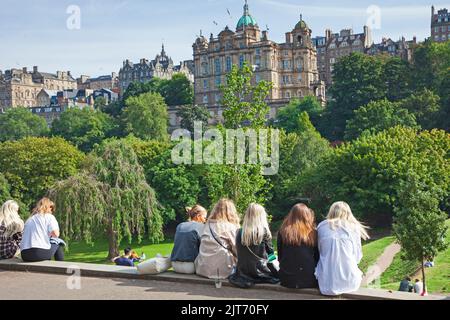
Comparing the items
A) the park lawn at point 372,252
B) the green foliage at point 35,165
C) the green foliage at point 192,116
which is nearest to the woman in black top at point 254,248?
the park lawn at point 372,252

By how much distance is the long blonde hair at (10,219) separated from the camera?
44.8 ft

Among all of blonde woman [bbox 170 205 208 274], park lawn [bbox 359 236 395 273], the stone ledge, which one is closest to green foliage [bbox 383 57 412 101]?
park lawn [bbox 359 236 395 273]

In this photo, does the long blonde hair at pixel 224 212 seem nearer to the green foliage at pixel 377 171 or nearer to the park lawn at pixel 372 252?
the park lawn at pixel 372 252

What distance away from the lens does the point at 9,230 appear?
45.1 feet

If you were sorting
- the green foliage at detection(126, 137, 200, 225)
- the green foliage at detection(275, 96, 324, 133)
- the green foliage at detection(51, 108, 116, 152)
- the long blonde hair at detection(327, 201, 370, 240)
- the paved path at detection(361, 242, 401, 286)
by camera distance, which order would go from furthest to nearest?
the green foliage at detection(51, 108, 116, 152), the green foliage at detection(275, 96, 324, 133), the green foliage at detection(126, 137, 200, 225), the paved path at detection(361, 242, 401, 286), the long blonde hair at detection(327, 201, 370, 240)

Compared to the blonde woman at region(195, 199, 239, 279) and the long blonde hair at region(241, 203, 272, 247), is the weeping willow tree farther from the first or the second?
the long blonde hair at region(241, 203, 272, 247)

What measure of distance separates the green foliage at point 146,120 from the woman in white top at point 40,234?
73.5m

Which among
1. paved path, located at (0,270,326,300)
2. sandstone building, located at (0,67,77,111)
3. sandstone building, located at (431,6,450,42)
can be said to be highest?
sandstone building, located at (431,6,450,42)

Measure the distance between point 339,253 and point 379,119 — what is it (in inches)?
2201

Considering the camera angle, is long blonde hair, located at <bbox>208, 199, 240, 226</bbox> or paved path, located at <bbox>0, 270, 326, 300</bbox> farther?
long blonde hair, located at <bbox>208, 199, 240, 226</bbox>

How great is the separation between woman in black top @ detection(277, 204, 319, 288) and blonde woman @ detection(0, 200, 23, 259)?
582 centimetres

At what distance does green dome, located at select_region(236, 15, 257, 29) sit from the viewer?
4035 inches

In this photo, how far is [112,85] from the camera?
181 metres

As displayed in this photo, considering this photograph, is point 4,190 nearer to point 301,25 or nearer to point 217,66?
point 217,66
